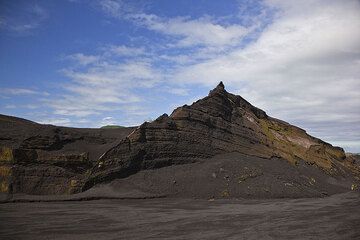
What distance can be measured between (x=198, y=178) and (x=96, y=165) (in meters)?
5.66

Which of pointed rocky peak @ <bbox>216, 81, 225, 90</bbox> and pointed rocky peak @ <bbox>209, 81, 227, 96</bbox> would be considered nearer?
pointed rocky peak @ <bbox>209, 81, 227, 96</bbox>

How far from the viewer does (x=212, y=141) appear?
2411 cm

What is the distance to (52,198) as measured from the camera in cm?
1747

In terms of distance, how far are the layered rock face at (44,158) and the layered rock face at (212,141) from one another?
1150mm

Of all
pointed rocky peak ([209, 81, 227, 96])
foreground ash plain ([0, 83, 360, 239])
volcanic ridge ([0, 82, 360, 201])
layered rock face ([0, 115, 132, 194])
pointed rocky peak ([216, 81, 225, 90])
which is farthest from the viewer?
pointed rocky peak ([216, 81, 225, 90])

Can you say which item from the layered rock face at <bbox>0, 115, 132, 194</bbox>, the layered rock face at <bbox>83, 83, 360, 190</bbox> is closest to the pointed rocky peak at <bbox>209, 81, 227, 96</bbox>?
the layered rock face at <bbox>83, 83, 360, 190</bbox>

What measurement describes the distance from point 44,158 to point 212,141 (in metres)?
10.4

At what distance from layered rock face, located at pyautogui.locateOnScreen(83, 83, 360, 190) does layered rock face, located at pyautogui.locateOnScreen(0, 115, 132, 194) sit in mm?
1150

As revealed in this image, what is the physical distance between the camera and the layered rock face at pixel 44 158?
18.7m

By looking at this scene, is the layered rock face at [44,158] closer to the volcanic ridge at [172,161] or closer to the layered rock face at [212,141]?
the volcanic ridge at [172,161]

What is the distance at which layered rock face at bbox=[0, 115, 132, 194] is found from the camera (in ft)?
61.5

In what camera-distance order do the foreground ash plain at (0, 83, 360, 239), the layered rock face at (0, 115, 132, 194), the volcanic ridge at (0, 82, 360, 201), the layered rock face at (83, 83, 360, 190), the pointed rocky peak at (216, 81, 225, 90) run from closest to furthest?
the foreground ash plain at (0, 83, 360, 239)
the layered rock face at (0, 115, 132, 194)
the volcanic ridge at (0, 82, 360, 201)
the layered rock face at (83, 83, 360, 190)
the pointed rocky peak at (216, 81, 225, 90)

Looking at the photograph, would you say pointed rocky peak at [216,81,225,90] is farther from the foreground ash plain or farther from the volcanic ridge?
the foreground ash plain

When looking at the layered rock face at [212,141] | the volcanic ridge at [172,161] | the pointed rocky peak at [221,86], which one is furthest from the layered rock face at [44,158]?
the pointed rocky peak at [221,86]
